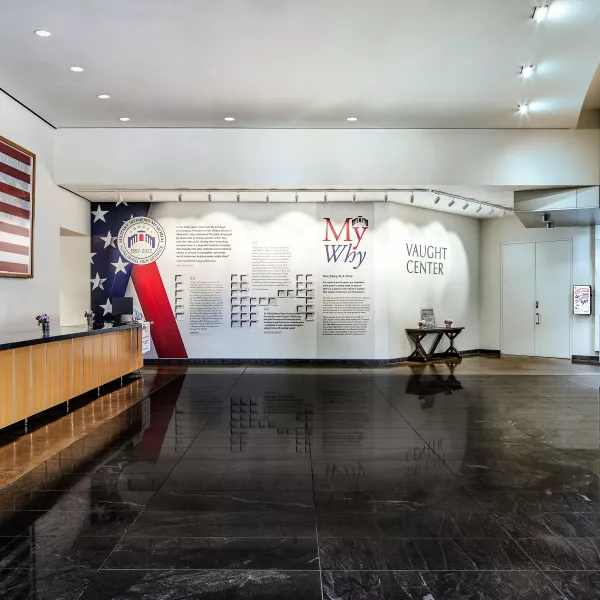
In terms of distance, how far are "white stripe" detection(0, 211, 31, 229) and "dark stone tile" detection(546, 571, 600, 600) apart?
21.5 ft

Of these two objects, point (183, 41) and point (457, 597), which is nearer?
point (457, 597)

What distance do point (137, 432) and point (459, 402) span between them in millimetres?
3798

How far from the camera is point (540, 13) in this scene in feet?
16.0

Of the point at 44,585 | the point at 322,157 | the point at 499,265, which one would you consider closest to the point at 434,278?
the point at 499,265

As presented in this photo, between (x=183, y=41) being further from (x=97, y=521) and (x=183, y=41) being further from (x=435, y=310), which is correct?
(x=435, y=310)

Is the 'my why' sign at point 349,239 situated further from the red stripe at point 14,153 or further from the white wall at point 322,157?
the red stripe at point 14,153

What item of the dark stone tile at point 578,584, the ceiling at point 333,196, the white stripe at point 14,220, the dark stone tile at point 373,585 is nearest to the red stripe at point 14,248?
the white stripe at point 14,220

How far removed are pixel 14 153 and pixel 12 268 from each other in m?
1.49

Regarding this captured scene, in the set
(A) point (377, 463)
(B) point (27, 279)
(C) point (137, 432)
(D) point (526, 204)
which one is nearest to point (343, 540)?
(A) point (377, 463)

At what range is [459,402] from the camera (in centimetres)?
643

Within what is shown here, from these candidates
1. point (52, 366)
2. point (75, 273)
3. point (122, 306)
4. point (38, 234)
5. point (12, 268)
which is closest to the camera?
point (52, 366)

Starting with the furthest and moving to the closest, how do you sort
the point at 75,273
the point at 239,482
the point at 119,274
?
the point at 119,274 → the point at 75,273 → the point at 239,482

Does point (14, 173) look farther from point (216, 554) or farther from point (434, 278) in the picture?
point (434, 278)

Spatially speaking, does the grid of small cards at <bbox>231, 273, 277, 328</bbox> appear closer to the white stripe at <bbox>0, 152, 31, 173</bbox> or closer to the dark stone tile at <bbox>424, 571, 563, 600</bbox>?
the white stripe at <bbox>0, 152, 31, 173</bbox>
